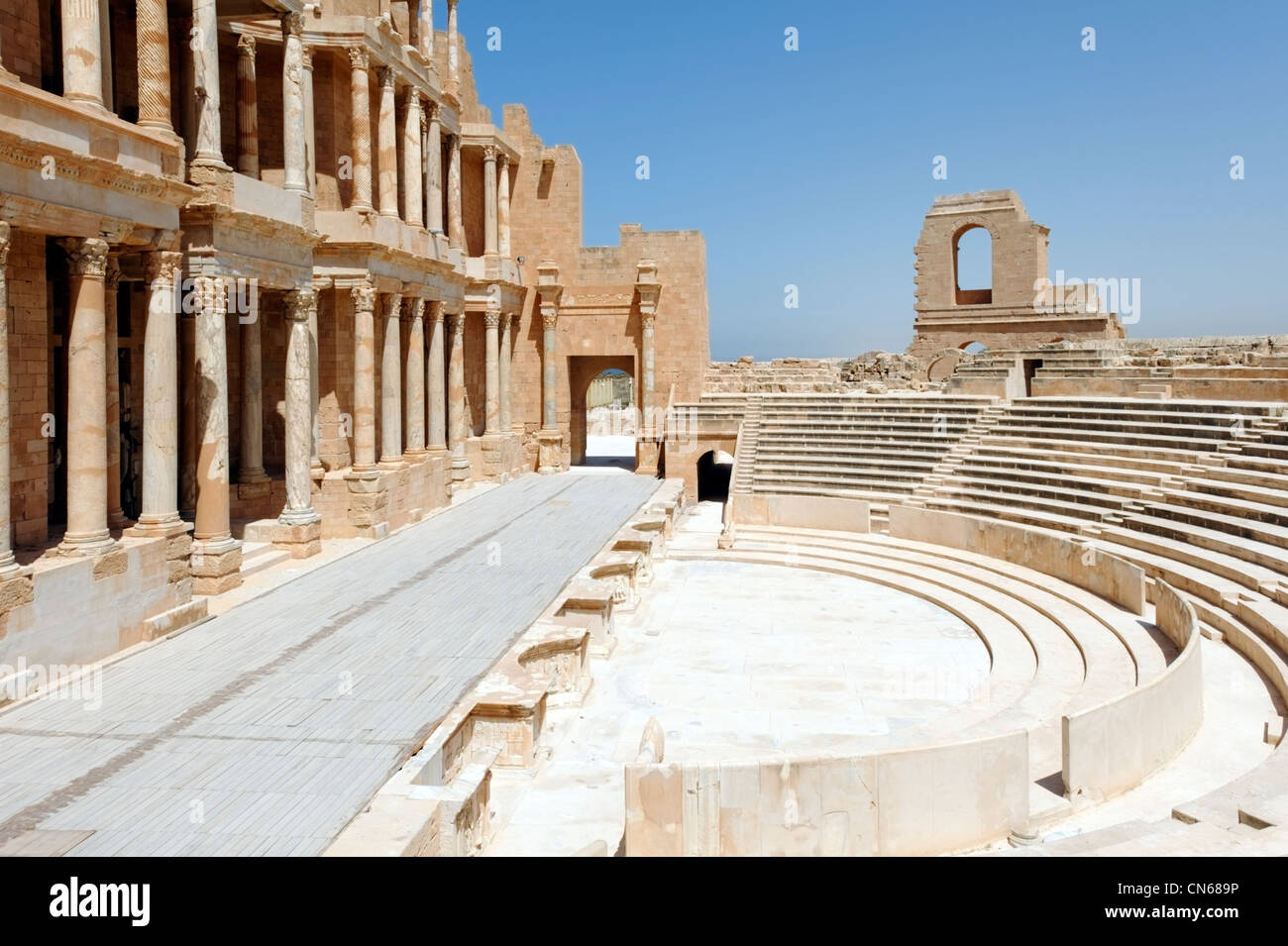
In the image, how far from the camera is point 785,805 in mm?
6367

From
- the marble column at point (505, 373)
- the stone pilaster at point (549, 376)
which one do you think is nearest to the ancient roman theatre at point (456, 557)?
the marble column at point (505, 373)

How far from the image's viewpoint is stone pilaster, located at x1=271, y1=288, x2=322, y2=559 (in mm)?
15398

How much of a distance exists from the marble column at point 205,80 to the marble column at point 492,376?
13.6m

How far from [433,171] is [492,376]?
244 inches

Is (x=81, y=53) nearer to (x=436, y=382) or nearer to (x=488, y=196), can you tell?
(x=436, y=382)

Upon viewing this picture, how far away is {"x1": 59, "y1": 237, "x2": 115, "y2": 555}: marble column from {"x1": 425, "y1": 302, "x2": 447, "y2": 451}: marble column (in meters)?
11.0

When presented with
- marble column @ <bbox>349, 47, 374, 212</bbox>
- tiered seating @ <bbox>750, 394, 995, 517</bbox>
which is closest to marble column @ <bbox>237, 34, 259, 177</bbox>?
marble column @ <bbox>349, 47, 374, 212</bbox>

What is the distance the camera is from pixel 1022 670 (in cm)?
1152

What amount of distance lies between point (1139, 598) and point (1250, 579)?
1303 millimetres

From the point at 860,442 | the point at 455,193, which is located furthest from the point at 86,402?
the point at 860,442

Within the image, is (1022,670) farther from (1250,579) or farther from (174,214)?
(174,214)

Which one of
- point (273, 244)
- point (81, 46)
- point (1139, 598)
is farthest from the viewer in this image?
point (273, 244)

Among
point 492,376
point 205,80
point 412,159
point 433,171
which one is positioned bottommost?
point 492,376
